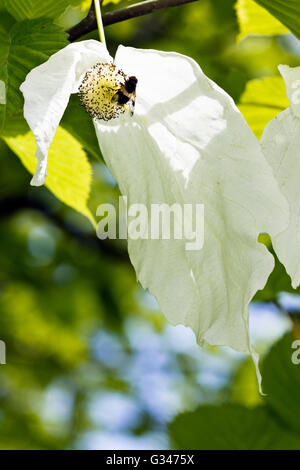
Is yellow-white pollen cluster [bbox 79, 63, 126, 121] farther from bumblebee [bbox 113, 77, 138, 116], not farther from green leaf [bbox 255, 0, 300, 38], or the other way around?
green leaf [bbox 255, 0, 300, 38]

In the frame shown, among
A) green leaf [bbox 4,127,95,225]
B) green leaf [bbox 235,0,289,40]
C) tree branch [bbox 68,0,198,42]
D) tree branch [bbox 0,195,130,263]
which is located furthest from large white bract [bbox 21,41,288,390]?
tree branch [bbox 0,195,130,263]

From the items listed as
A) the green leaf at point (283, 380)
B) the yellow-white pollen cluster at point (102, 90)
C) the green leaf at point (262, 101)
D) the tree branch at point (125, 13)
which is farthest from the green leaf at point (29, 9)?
the green leaf at point (283, 380)

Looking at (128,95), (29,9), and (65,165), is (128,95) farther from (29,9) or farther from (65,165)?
(65,165)

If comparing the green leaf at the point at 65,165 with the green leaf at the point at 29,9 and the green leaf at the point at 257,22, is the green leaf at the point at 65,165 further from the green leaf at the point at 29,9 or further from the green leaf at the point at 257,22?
the green leaf at the point at 257,22

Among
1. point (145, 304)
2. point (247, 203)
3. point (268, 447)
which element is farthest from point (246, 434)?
point (145, 304)

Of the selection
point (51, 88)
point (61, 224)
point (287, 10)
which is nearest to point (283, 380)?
point (287, 10)

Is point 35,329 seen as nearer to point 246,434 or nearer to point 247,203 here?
point 246,434

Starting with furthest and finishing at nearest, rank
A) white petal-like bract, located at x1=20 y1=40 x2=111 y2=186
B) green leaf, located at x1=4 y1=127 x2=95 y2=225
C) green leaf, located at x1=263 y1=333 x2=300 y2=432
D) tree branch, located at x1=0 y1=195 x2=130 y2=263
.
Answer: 1. tree branch, located at x1=0 y1=195 x2=130 y2=263
2. green leaf, located at x1=263 y1=333 x2=300 y2=432
3. green leaf, located at x1=4 y1=127 x2=95 y2=225
4. white petal-like bract, located at x1=20 y1=40 x2=111 y2=186
